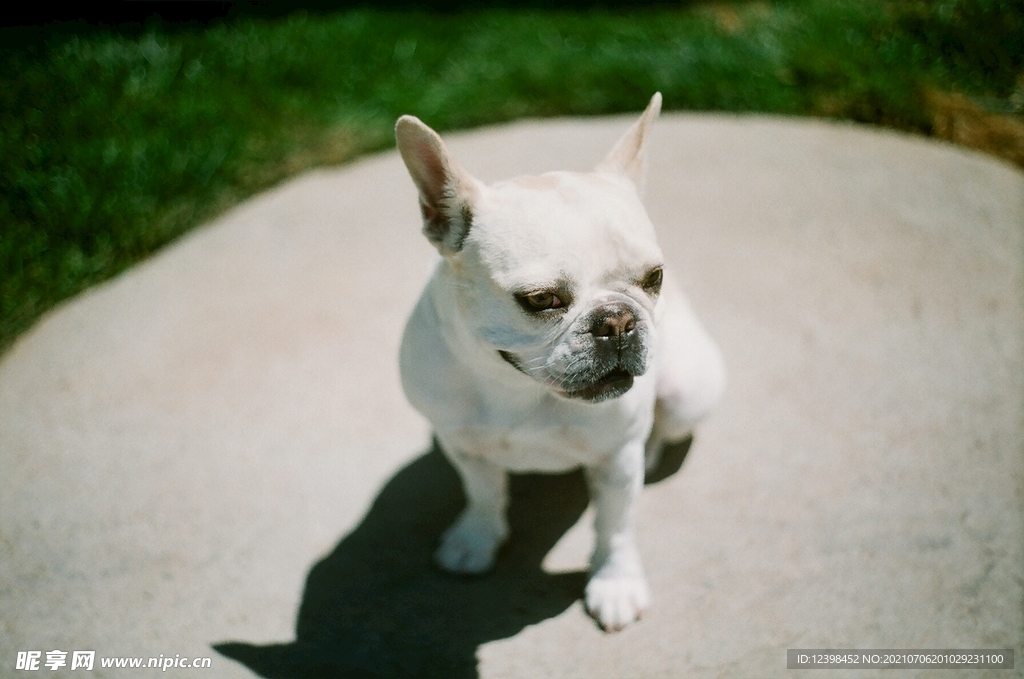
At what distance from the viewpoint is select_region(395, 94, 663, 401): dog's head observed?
206 cm

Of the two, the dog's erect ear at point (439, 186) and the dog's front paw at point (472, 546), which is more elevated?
the dog's erect ear at point (439, 186)

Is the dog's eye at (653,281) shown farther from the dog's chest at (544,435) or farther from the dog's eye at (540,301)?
the dog's chest at (544,435)

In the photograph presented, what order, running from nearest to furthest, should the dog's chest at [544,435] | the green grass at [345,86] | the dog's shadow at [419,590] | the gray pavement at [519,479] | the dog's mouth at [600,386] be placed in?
the dog's mouth at [600,386], the dog's chest at [544,435], the dog's shadow at [419,590], the gray pavement at [519,479], the green grass at [345,86]

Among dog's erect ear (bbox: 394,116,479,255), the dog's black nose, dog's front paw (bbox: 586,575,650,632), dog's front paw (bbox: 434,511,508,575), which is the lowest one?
dog's front paw (bbox: 434,511,508,575)

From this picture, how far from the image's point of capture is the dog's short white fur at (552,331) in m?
2.08

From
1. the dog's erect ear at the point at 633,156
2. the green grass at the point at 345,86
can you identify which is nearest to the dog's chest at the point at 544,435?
the dog's erect ear at the point at 633,156

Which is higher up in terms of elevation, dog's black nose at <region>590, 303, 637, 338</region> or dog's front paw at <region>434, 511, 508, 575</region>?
dog's black nose at <region>590, 303, 637, 338</region>

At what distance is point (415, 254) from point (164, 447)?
Answer: 1832 millimetres

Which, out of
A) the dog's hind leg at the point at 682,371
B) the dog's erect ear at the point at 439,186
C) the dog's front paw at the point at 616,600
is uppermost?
the dog's erect ear at the point at 439,186

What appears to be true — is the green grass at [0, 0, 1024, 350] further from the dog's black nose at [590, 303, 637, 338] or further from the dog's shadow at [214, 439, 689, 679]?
the dog's black nose at [590, 303, 637, 338]

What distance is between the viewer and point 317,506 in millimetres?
3250

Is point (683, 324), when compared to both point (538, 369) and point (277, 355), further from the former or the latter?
point (277, 355)

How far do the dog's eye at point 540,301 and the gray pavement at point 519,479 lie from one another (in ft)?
4.45

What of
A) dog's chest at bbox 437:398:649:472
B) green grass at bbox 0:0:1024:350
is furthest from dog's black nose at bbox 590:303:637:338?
green grass at bbox 0:0:1024:350
